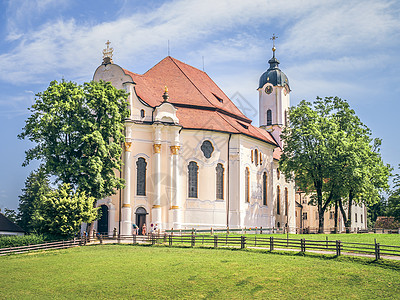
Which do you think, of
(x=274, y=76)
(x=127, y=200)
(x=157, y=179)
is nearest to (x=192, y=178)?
(x=157, y=179)

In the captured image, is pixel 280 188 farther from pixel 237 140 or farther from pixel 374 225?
pixel 374 225

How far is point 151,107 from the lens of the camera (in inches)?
1948

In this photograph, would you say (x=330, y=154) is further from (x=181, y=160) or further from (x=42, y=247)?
(x=42, y=247)

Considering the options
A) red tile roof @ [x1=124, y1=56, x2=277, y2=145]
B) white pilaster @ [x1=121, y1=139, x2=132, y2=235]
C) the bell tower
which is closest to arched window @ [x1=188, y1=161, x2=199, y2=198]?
red tile roof @ [x1=124, y1=56, x2=277, y2=145]

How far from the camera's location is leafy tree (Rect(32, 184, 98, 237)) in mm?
37000

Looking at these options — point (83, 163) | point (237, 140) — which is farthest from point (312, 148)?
point (83, 163)

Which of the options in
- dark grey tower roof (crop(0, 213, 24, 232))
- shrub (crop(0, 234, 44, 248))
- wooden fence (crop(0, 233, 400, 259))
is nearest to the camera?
wooden fence (crop(0, 233, 400, 259))

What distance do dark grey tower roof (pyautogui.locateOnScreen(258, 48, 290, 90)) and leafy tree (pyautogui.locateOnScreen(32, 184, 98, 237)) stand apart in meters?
42.3

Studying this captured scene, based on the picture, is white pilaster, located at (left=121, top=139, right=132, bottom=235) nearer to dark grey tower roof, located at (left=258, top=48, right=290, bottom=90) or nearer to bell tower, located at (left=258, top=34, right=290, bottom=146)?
bell tower, located at (left=258, top=34, right=290, bottom=146)

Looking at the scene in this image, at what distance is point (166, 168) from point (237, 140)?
876 centimetres

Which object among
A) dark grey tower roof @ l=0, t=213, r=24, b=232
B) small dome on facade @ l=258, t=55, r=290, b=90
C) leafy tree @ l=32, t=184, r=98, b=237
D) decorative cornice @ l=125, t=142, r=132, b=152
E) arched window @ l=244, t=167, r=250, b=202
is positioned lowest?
dark grey tower roof @ l=0, t=213, r=24, b=232

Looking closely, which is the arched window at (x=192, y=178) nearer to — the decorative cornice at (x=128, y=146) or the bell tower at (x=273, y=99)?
the decorative cornice at (x=128, y=146)

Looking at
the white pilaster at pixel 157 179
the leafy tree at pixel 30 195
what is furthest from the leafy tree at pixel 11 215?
the white pilaster at pixel 157 179

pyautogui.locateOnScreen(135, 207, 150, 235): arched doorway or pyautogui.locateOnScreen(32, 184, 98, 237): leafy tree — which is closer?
pyautogui.locateOnScreen(32, 184, 98, 237): leafy tree
